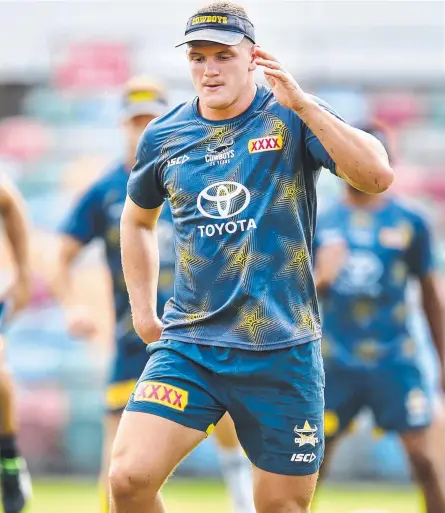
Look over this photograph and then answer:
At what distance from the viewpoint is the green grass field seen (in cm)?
1075

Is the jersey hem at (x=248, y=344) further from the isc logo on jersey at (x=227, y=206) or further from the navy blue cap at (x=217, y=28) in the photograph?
the navy blue cap at (x=217, y=28)

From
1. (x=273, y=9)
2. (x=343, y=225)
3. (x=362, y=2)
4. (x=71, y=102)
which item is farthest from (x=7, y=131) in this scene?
(x=343, y=225)

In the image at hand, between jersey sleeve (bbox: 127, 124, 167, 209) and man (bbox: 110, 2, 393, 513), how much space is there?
184 millimetres

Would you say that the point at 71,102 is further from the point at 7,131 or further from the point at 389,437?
the point at 389,437

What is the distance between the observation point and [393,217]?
8.60 m

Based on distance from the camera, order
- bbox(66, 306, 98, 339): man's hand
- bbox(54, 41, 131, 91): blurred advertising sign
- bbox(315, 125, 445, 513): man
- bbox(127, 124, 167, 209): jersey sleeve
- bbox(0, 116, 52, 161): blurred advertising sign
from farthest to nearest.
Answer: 1. bbox(54, 41, 131, 91): blurred advertising sign
2. bbox(0, 116, 52, 161): blurred advertising sign
3. bbox(315, 125, 445, 513): man
4. bbox(66, 306, 98, 339): man's hand
5. bbox(127, 124, 167, 209): jersey sleeve

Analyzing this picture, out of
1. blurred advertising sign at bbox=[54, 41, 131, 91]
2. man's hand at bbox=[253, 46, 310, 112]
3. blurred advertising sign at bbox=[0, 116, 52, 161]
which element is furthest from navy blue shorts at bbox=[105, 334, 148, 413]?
blurred advertising sign at bbox=[54, 41, 131, 91]

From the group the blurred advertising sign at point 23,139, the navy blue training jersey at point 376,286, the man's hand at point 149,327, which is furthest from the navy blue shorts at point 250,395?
the blurred advertising sign at point 23,139

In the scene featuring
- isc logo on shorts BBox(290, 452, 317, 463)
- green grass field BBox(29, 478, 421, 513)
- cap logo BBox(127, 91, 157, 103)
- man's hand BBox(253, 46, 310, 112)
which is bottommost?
green grass field BBox(29, 478, 421, 513)

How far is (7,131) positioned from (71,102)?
2.76 ft

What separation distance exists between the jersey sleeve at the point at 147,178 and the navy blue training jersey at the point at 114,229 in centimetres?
227

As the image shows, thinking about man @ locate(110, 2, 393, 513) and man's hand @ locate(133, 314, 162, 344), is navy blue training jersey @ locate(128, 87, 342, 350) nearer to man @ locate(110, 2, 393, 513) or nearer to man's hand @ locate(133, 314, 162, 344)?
man @ locate(110, 2, 393, 513)

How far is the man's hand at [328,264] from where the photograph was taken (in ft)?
26.8

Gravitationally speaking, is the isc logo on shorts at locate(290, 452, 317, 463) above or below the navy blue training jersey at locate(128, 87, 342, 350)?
below
